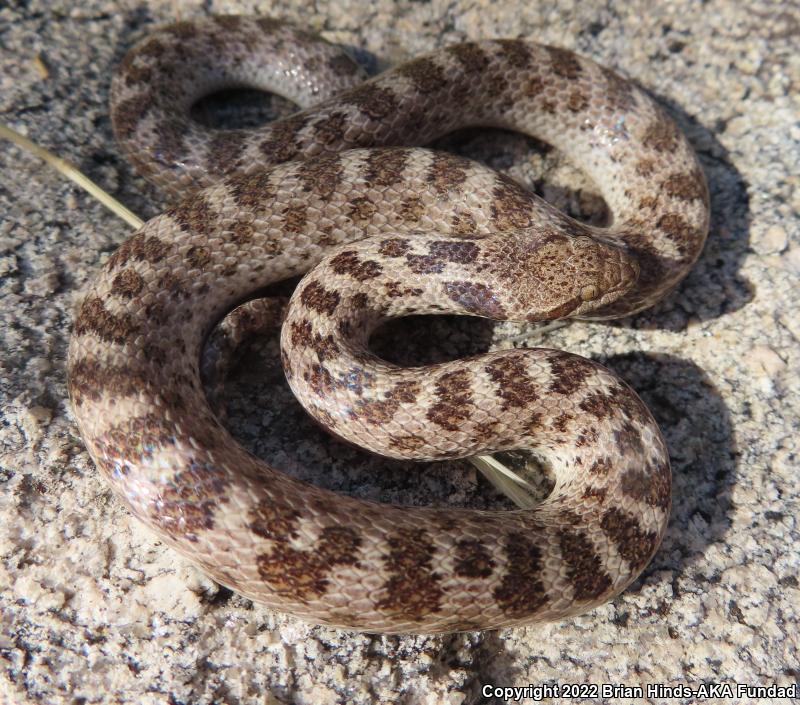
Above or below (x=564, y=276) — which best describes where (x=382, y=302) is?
below

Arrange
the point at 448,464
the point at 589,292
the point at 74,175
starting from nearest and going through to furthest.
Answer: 1. the point at 589,292
2. the point at 448,464
3. the point at 74,175

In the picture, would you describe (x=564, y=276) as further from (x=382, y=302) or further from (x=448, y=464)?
(x=448, y=464)

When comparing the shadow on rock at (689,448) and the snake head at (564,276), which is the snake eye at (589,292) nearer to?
the snake head at (564,276)

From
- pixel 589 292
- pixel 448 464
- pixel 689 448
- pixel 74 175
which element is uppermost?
pixel 589 292

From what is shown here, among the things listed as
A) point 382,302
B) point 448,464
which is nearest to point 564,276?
point 382,302

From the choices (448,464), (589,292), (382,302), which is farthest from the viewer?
(382,302)

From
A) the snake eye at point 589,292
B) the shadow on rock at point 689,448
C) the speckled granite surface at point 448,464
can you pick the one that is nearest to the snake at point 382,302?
the snake eye at point 589,292

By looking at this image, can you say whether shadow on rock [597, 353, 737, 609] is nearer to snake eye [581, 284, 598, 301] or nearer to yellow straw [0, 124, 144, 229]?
snake eye [581, 284, 598, 301]

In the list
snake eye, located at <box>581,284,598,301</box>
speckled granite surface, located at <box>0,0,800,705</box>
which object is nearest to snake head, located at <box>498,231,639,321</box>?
snake eye, located at <box>581,284,598,301</box>
